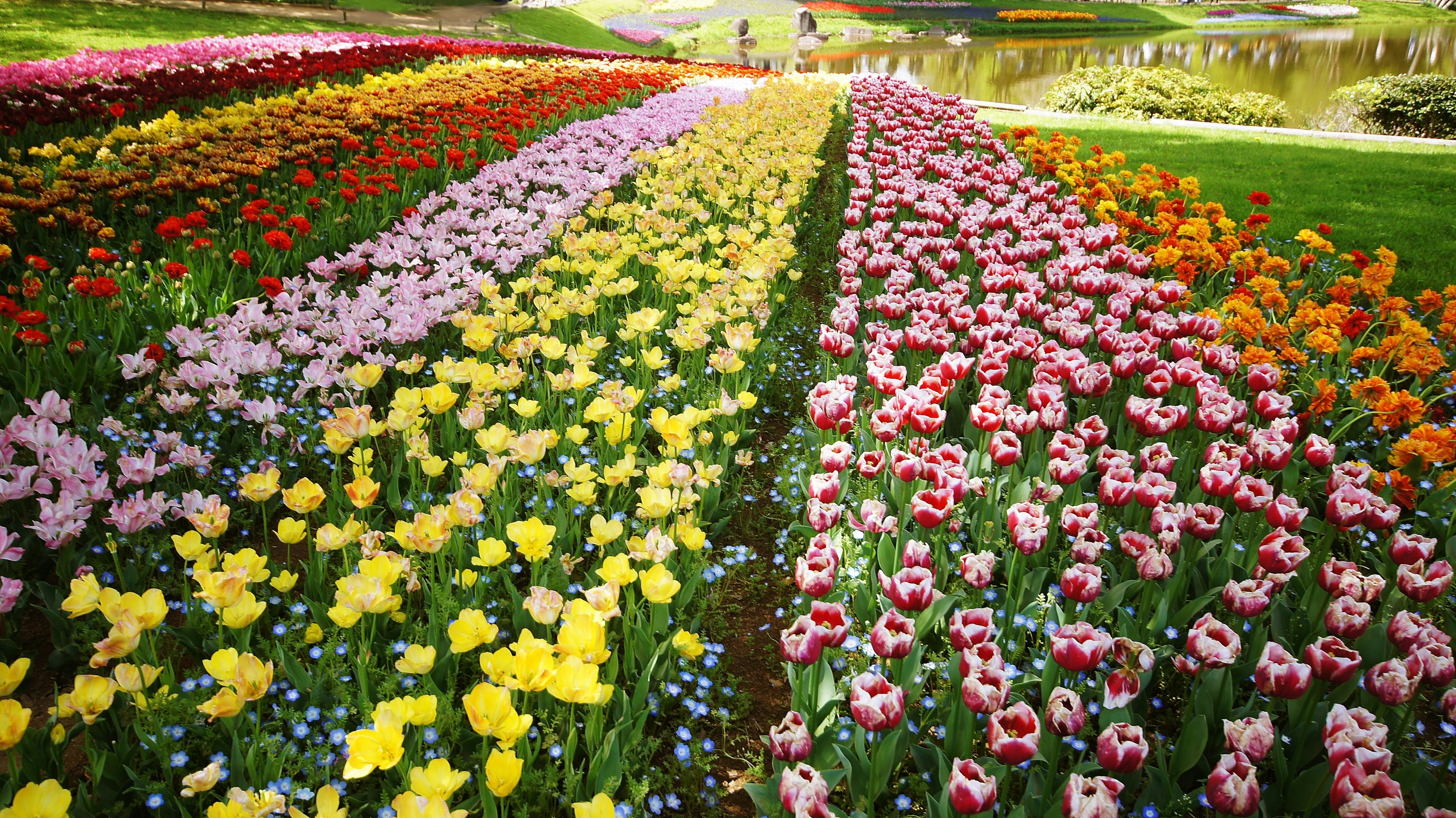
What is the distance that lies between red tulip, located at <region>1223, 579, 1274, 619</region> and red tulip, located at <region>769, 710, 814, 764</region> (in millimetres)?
1216

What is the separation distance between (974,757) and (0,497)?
2.84 meters

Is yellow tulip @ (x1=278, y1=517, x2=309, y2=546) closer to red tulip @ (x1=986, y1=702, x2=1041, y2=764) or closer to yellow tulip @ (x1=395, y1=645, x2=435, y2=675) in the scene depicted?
yellow tulip @ (x1=395, y1=645, x2=435, y2=675)

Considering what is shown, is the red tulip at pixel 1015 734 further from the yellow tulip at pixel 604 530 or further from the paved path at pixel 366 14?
the paved path at pixel 366 14

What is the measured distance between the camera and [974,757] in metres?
2.20

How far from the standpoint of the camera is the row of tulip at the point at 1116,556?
179cm

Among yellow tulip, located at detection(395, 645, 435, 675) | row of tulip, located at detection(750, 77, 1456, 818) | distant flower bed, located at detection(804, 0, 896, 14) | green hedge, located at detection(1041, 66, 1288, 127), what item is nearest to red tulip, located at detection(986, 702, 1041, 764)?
row of tulip, located at detection(750, 77, 1456, 818)

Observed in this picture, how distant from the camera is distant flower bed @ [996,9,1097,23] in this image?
47.2 meters

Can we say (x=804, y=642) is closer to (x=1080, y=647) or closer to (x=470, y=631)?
(x=1080, y=647)

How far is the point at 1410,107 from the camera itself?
1516 centimetres

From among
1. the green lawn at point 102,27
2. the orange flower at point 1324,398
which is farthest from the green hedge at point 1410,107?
the green lawn at point 102,27

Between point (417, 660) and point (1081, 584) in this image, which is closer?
point (417, 660)

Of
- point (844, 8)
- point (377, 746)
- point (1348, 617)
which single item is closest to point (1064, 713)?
point (1348, 617)

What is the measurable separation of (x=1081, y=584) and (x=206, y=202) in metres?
5.08

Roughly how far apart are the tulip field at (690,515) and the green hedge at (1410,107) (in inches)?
549
